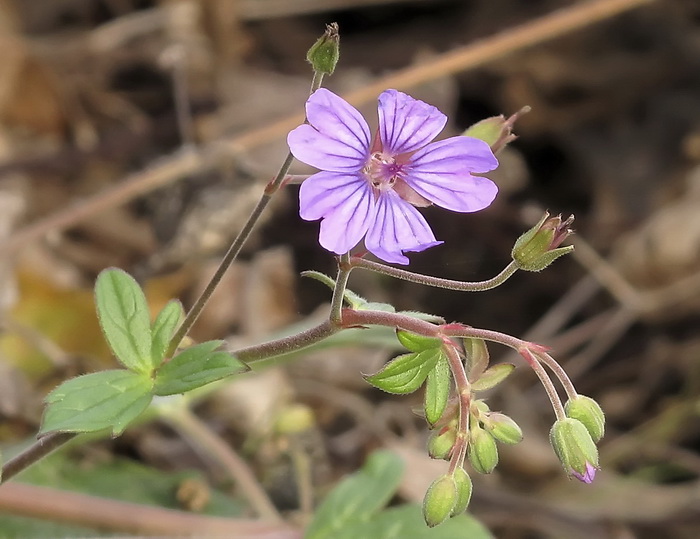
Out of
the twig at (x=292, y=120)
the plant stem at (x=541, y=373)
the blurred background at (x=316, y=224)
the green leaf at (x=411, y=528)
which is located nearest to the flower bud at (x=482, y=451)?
the plant stem at (x=541, y=373)

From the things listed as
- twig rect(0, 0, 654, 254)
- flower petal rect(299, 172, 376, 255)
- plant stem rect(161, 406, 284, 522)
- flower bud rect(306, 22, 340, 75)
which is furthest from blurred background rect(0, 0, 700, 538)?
flower bud rect(306, 22, 340, 75)

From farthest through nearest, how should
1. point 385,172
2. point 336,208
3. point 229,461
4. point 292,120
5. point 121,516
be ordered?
point 292,120
point 229,461
point 121,516
point 385,172
point 336,208

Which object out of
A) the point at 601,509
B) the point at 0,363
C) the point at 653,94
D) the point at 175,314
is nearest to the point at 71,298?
the point at 0,363

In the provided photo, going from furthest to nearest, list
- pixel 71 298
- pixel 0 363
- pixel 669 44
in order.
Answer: pixel 669 44 < pixel 71 298 < pixel 0 363

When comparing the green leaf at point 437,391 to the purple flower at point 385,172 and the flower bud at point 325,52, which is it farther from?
the flower bud at point 325,52

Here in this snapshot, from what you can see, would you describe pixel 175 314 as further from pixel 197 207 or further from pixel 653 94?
pixel 653 94

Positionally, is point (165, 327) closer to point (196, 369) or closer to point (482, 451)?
point (196, 369)

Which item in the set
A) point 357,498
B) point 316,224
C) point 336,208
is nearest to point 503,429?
point 336,208
